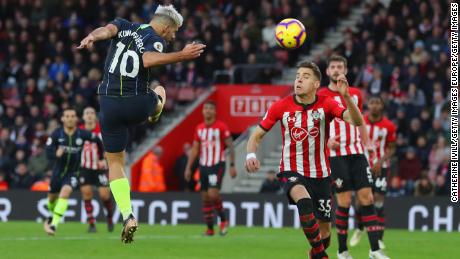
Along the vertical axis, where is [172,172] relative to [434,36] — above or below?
below

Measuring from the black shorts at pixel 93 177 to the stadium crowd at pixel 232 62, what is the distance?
5.86m

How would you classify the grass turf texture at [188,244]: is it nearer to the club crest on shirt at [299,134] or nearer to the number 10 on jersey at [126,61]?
the club crest on shirt at [299,134]

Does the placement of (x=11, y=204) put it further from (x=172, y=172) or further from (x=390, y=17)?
(x=390, y=17)

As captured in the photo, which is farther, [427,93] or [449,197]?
[427,93]

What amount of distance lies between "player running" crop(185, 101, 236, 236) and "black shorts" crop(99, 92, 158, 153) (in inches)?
277

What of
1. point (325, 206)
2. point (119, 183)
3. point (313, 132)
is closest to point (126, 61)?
point (119, 183)

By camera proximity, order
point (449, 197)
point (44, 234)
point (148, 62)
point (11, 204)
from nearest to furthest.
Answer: point (148, 62) → point (44, 234) → point (449, 197) → point (11, 204)

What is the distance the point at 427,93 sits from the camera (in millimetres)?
23078

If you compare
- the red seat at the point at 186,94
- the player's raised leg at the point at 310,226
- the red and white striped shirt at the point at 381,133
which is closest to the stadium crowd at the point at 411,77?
the red seat at the point at 186,94

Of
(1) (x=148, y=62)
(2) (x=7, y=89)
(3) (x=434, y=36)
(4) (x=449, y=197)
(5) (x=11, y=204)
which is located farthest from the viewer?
(2) (x=7, y=89)

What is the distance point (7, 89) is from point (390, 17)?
9829mm

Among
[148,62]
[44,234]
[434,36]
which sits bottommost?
[44,234]

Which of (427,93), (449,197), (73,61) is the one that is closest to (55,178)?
(449,197)

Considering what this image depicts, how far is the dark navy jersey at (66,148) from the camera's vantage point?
18.0 metres
